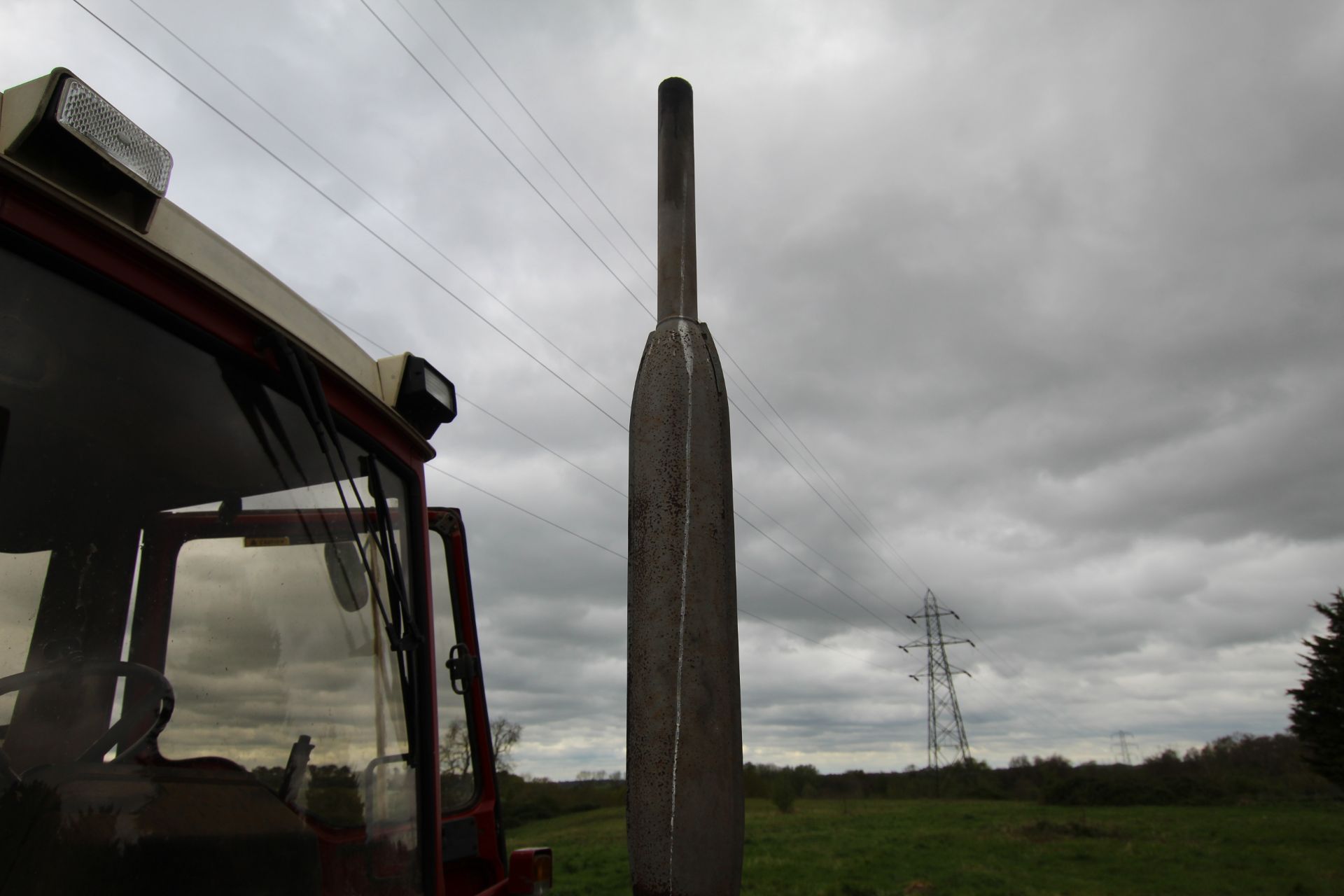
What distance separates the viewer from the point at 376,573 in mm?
1994

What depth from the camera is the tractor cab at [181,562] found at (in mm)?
1285

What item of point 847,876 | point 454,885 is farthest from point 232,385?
point 847,876

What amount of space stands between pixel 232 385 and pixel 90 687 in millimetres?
538

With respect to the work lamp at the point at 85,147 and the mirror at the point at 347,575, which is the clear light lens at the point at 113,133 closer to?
the work lamp at the point at 85,147

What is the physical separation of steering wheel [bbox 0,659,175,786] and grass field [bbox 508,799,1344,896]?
16001 mm

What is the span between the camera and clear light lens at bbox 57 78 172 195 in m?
1.29

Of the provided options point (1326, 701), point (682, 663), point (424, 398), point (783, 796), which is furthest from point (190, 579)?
point (783, 796)

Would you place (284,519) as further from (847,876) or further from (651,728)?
(847,876)

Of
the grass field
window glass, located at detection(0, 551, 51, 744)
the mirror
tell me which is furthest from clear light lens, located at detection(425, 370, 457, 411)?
the grass field

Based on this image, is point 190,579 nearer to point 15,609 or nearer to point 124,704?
point 124,704

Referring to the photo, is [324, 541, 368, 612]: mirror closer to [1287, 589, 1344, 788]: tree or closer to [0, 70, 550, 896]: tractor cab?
[0, 70, 550, 896]: tractor cab

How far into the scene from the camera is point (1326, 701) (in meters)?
36.2

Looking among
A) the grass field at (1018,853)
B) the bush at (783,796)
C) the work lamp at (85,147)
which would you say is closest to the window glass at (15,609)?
the work lamp at (85,147)

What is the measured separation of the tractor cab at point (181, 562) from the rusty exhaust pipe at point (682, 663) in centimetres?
72
